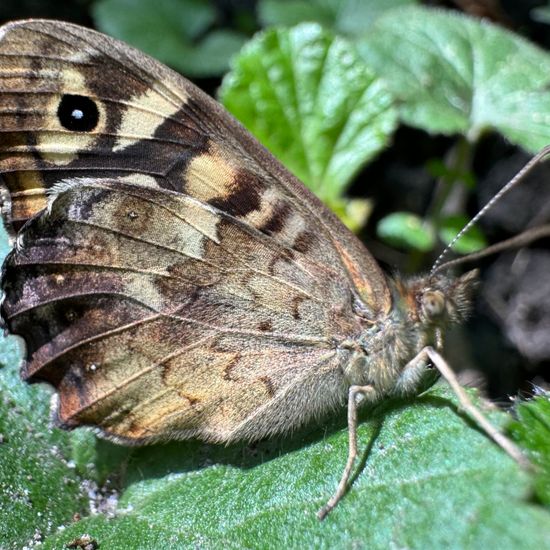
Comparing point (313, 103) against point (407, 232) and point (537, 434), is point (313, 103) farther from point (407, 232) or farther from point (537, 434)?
point (537, 434)

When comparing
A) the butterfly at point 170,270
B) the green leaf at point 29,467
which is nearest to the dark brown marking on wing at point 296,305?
the butterfly at point 170,270

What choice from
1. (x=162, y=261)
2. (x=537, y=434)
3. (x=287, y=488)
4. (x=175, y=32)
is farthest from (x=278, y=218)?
(x=175, y=32)

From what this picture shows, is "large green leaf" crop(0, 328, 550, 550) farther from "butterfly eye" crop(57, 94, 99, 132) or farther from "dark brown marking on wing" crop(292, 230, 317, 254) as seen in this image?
"butterfly eye" crop(57, 94, 99, 132)

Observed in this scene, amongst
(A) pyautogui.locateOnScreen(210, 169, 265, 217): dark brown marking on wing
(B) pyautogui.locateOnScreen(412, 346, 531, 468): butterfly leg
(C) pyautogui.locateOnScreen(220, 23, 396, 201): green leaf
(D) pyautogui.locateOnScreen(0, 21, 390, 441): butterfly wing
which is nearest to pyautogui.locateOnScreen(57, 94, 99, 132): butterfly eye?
(D) pyautogui.locateOnScreen(0, 21, 390, 441): butterfly wing

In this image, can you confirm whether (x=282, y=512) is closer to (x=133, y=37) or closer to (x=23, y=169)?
(x=23, y=169)

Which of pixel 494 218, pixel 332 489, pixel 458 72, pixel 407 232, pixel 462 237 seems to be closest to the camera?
pixel 332 489

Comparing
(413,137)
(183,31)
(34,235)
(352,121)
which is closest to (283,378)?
(34,235)

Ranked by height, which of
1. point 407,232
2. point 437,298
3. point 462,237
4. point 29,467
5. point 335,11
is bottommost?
point 29,467
